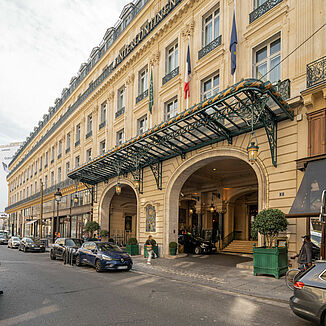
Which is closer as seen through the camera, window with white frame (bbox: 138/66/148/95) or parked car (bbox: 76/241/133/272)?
parked car (bbox: 76/241/133/272)

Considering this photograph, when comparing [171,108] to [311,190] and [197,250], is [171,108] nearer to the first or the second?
[197,250]

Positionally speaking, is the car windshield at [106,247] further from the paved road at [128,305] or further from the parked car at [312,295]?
the parked car at [312,295]

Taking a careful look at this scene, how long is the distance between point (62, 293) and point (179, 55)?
1548 cm

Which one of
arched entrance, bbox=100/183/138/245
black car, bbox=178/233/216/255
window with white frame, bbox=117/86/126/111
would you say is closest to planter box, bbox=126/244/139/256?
black car, bbox=178/233/216/255

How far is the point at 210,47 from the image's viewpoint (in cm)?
1780

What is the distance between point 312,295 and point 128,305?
14.0 ft

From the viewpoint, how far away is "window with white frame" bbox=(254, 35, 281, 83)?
564 inches

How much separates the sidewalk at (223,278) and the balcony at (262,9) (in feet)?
38.3

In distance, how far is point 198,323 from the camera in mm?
6602

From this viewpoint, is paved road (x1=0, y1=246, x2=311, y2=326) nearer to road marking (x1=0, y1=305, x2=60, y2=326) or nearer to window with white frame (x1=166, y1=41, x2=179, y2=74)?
road marking (x1=0, y1=305, x2=60, y2=326)

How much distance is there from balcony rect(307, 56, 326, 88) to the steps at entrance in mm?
14348

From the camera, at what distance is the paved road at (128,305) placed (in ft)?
22.3

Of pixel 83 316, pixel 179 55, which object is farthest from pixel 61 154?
pixel 83 316

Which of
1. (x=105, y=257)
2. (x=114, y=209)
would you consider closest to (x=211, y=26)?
(x=105, y=257)
